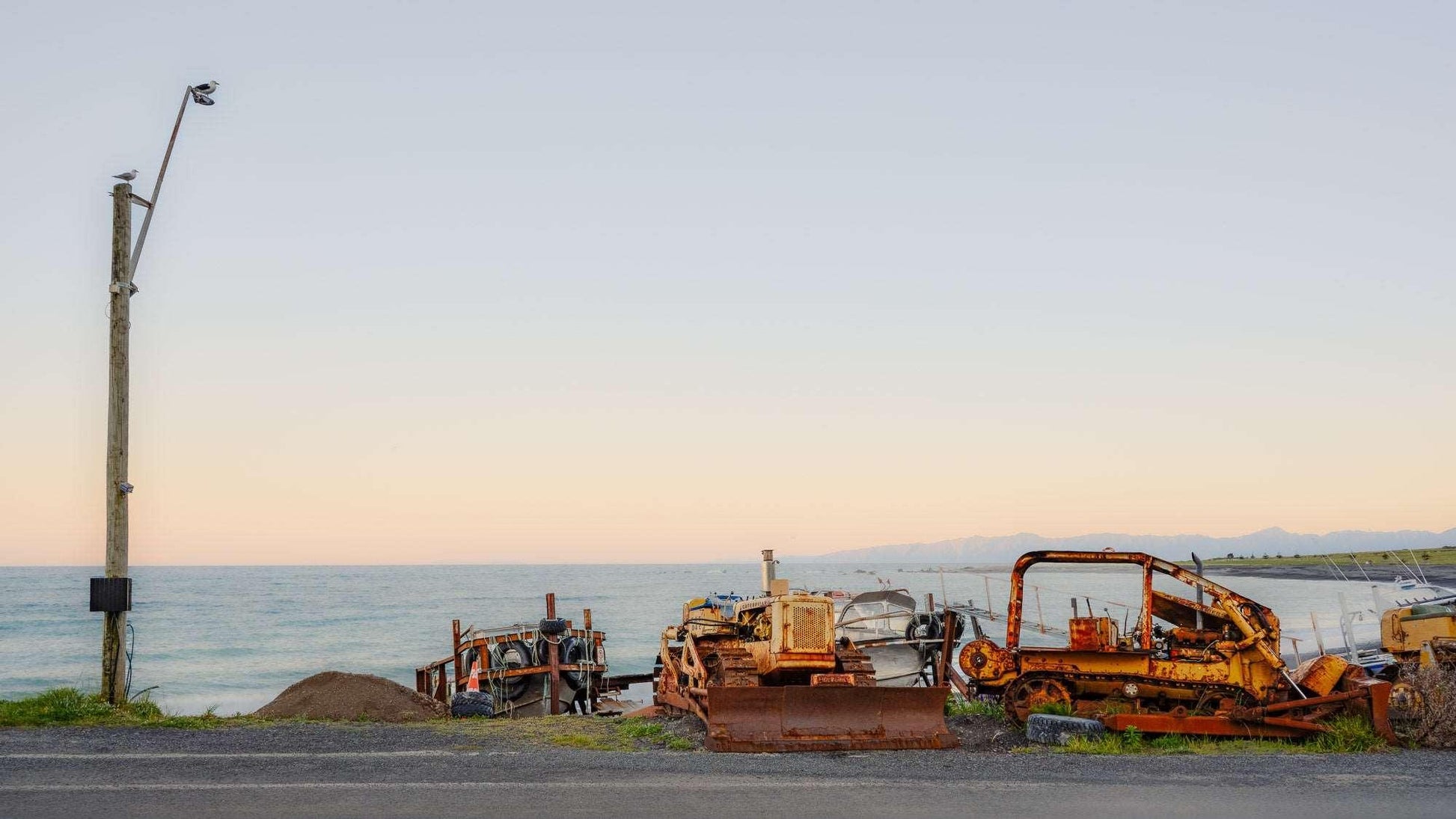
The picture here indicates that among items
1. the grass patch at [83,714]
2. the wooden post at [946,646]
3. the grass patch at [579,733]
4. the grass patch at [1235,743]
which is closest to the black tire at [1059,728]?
the grass patch at [1235,743]

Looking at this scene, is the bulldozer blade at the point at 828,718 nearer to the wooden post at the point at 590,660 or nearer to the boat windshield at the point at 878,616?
the boat windshield at the point at 878,616

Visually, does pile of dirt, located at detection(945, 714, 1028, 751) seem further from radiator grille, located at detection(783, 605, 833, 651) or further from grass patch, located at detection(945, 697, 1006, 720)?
radiator grille, located at detection(783, 605, 833, 651)

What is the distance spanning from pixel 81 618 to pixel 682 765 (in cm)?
7250

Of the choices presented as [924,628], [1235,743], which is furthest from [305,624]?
[1235,743]

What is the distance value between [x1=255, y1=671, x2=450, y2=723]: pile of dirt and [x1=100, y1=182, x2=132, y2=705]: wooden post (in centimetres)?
240

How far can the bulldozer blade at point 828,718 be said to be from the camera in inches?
521

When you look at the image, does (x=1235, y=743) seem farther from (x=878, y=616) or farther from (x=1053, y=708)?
(x=878, y=616)

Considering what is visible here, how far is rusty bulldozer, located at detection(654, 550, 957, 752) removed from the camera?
13359 millimetres

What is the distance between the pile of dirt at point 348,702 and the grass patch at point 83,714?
2.35m

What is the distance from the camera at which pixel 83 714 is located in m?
13.4

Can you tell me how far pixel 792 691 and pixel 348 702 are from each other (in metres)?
7.96

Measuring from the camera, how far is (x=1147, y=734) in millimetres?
13508

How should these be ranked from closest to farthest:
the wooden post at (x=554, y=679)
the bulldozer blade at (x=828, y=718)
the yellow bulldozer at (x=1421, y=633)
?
the bulldozer blade at (x=828, y=718) → the yellow bulldozer at (x=1421, y=633) → the wooden post at (x=554, y=679)

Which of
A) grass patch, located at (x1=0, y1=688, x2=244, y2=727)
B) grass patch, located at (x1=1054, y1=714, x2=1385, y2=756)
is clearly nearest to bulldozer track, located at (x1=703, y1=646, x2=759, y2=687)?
grass patch, located at (x1=1054, y1=714, x2=1385, y2=756)
